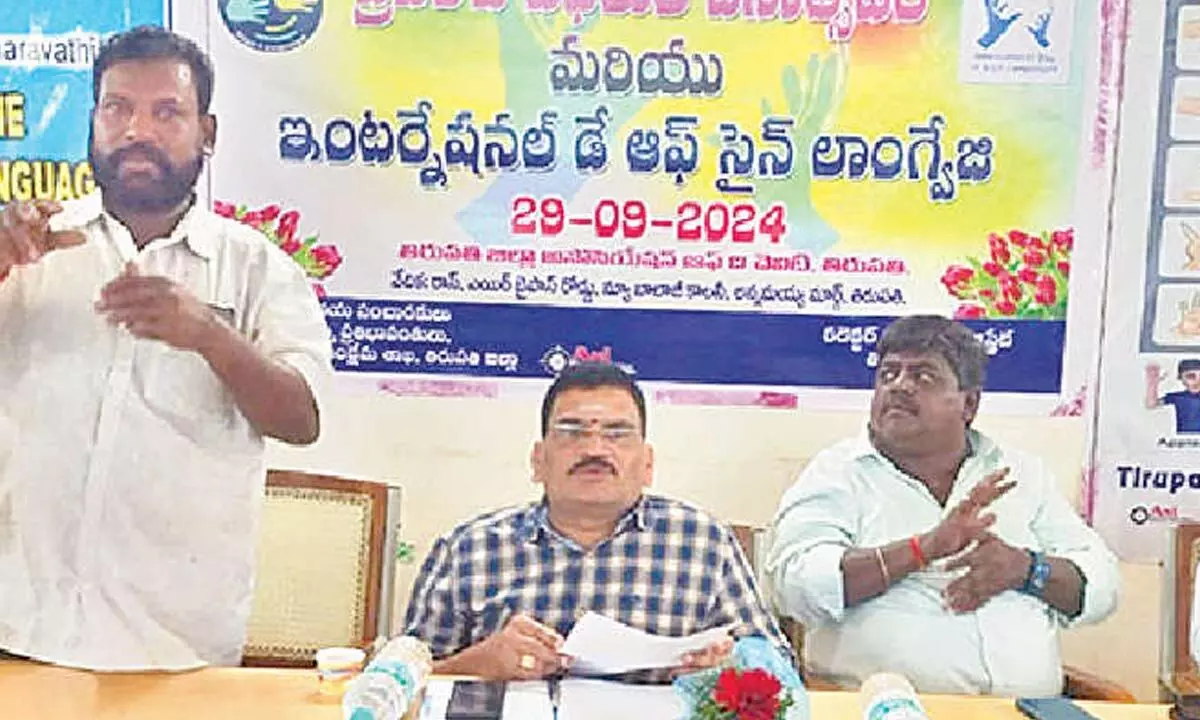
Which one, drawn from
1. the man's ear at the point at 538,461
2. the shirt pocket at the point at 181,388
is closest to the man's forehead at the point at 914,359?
the man's ear at the point at 538,461

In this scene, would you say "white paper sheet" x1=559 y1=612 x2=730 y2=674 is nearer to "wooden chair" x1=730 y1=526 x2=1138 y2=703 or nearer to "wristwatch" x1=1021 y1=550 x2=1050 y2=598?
"wooden chair" x1=730 y1=526 x2=1138 y2=703

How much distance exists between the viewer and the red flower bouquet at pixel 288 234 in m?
2.52

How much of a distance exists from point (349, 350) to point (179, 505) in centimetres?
38

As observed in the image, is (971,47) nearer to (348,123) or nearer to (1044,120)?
(1044,120)

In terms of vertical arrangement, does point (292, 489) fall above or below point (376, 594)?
above

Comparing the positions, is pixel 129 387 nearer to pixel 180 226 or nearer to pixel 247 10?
pixel 180 226

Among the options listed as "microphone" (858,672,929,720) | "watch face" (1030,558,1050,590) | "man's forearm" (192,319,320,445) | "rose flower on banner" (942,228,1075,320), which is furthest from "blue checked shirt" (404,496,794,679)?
"rose flower on banner" (942,228,1075,320)

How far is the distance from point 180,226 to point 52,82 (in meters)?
0.33

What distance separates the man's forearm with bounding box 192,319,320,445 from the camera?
2449mm

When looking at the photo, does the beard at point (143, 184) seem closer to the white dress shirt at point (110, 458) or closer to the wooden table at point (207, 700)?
the white dress shirt at point (110, 458)

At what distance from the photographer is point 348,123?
2.50 metres

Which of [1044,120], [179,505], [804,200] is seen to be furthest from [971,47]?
[179,505]

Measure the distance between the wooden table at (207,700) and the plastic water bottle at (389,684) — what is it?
0.34 ft

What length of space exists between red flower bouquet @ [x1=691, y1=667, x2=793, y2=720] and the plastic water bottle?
42 cm
